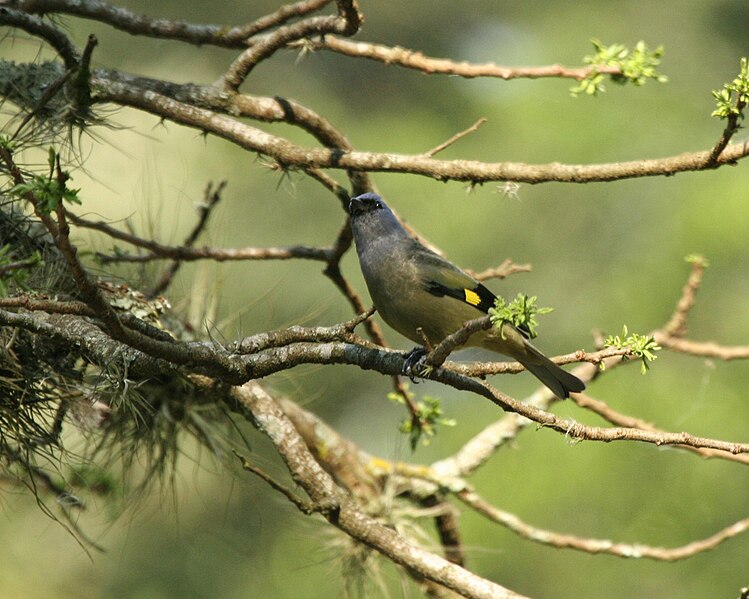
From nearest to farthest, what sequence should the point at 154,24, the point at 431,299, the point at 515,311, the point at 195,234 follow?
the point at 515,311, the point at 431,299, the point at 154,24, the point at 195,234

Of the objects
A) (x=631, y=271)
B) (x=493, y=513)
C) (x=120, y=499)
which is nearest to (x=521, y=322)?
(x=493, y=513)

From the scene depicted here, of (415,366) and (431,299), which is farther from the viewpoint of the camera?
(431,299)

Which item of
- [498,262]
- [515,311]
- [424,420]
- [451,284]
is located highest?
[498,262]

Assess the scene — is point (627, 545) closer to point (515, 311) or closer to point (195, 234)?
point (515, 311)

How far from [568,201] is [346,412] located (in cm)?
370

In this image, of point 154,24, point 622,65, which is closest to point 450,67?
point 622,65

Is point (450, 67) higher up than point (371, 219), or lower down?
higher up

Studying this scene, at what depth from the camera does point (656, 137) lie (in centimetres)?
1134

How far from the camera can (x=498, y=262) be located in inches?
424

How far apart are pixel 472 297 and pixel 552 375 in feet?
1.45

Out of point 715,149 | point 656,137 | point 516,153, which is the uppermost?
point 656,137

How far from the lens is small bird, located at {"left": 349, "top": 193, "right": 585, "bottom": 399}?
12.1 ft

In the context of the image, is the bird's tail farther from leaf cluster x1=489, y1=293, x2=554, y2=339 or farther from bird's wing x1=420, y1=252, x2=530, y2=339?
leaf cluster x1=489, y1=293, x2=554, y2=339

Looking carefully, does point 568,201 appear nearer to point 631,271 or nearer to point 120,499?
point 631,271
